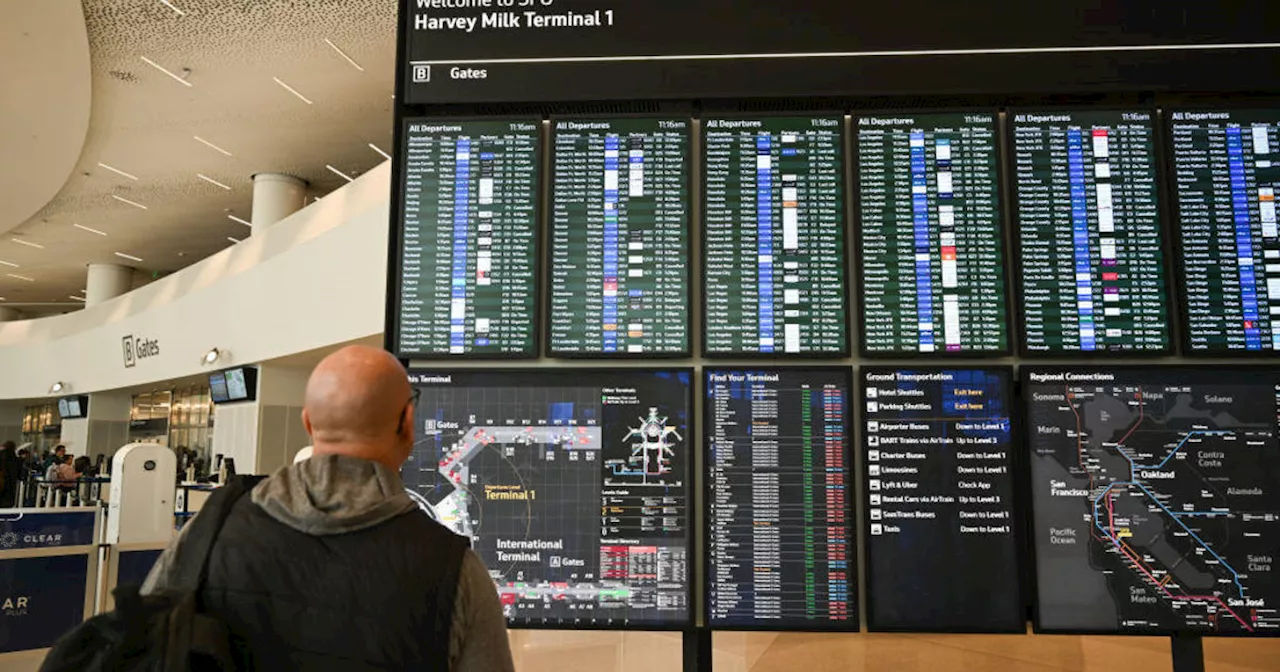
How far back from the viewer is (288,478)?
4.17ft

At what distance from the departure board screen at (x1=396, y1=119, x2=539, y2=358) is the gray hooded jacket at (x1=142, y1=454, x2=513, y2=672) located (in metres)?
1.41

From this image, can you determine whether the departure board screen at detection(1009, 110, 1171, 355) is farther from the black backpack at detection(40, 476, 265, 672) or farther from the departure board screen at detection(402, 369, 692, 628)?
the black backpack at detection(40, 476, 265, 672)

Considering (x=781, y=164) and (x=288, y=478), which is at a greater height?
(x=781, y=164)

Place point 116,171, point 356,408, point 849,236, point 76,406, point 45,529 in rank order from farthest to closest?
point 76,406
point 116,171
point 45,529
point 849,236
point 356,408

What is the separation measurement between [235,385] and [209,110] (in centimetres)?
360

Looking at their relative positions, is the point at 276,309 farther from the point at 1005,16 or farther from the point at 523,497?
the point at 1005,16

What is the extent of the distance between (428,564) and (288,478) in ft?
0.84

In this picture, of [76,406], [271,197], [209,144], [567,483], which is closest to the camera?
[567,483]

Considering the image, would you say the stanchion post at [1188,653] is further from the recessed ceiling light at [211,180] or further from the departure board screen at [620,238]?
the recessed ceiling light at [211,180]

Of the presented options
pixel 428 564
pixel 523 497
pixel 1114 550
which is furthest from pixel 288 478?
pixel 1114 550

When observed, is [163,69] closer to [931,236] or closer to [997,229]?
[931,236]

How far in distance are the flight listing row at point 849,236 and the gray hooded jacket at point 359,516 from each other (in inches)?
55.3

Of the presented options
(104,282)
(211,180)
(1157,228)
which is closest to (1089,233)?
(1157,228)

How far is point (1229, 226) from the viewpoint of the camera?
266cm
